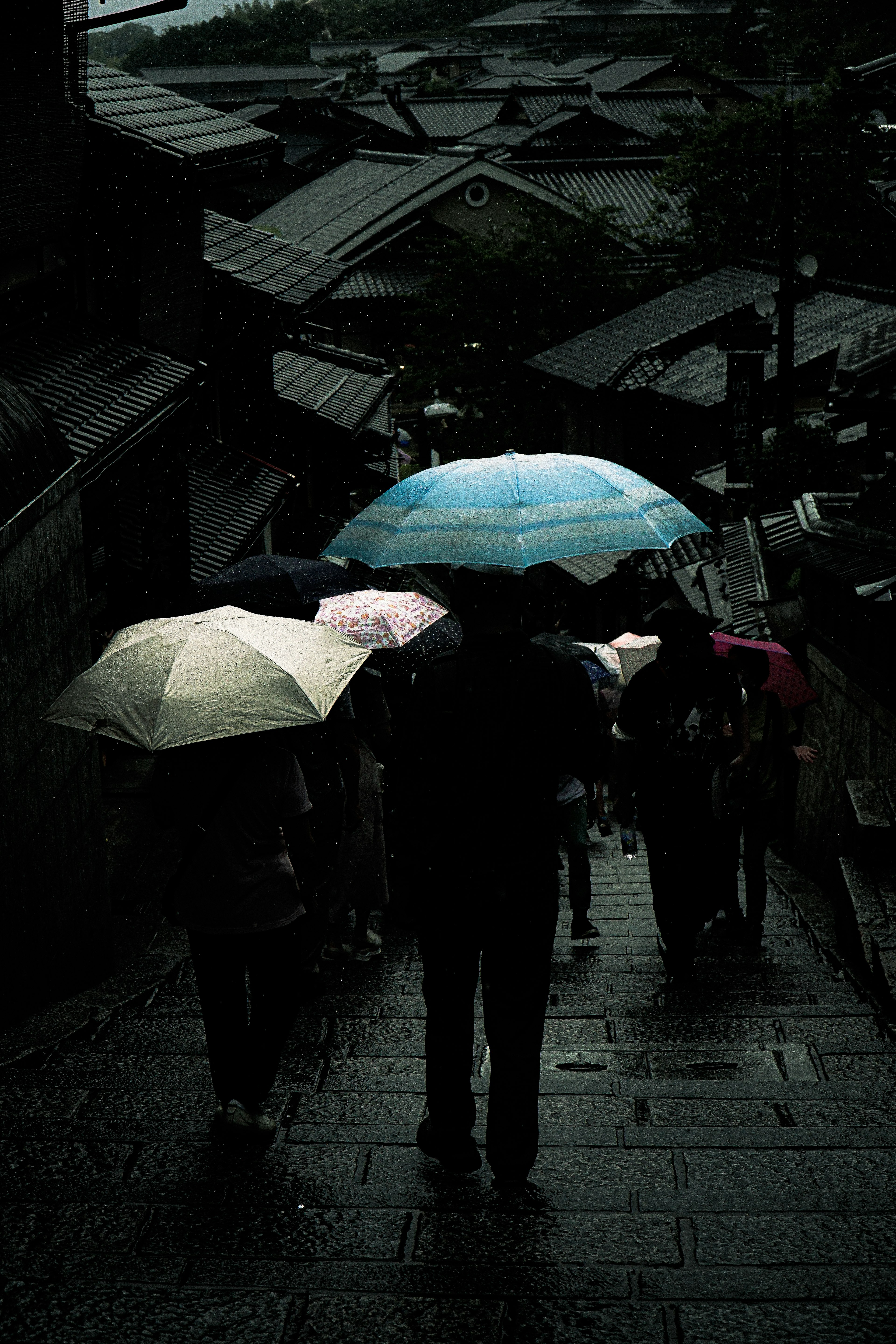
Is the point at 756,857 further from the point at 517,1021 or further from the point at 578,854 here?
the point at 517,1021

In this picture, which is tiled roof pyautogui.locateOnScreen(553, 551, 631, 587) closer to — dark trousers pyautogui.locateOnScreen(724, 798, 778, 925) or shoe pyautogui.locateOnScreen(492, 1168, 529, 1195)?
dark trousers pyautogui.locateOnScreen(724, 798, 778, 925)

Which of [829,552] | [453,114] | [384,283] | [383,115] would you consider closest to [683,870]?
[829,552]

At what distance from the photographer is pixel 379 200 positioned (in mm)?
40438

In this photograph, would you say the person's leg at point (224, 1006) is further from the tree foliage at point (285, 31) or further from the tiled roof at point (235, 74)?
the tree foliage at point (285, 31)

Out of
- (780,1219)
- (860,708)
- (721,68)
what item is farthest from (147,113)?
(721,68)

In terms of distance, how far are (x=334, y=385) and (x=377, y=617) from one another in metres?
16.2

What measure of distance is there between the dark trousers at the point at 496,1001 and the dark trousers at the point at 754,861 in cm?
370

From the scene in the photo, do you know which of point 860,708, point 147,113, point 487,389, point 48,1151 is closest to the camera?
point 48,1151

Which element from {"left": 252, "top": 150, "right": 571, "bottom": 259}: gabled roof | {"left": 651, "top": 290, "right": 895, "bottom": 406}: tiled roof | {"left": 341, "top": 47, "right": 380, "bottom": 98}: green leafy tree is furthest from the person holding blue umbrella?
{"left": 341, "top": 47, "right": 380, "bottom": 98}: green leafy tree

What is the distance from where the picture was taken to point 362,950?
7.58 meters

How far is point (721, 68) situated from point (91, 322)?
6325cm

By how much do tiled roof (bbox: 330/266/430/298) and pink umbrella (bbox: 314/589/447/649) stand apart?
29.9 m

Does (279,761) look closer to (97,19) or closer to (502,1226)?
(502,1226)

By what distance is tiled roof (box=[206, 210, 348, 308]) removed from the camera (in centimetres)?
1596
